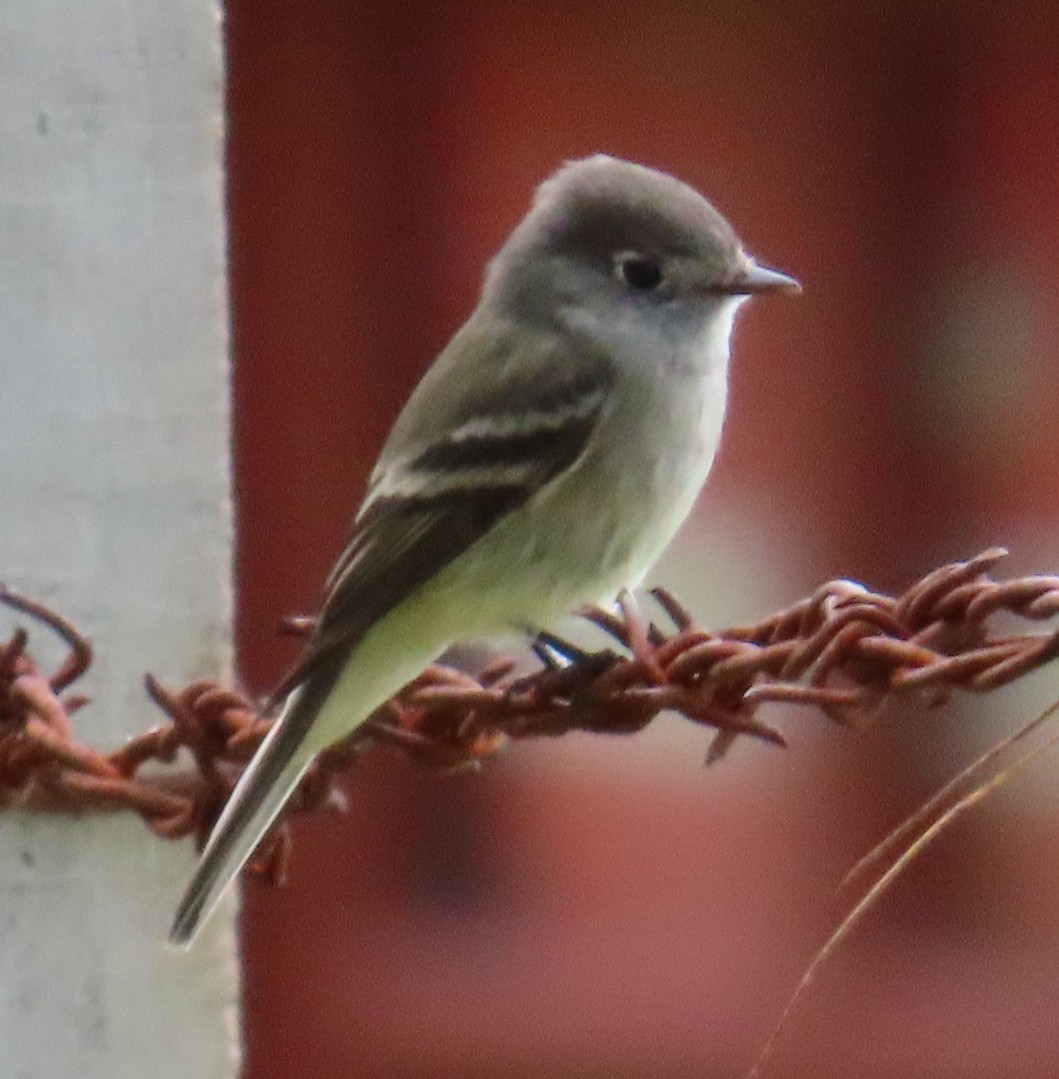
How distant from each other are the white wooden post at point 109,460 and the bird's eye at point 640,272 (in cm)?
68

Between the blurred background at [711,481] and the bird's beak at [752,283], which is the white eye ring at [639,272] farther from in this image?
the blurred background at [711,481]

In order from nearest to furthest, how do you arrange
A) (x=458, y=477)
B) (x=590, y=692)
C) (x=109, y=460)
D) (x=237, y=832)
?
(x=590, y=692) < (x=237, y=832) < (x=109, y=460) < (x=458, y=477)

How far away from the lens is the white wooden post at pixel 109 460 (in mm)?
2131

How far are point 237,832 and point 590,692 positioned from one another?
1.33 ft

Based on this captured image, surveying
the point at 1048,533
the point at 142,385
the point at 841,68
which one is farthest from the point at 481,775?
the point at 142,385

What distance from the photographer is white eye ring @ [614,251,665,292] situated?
108 inches

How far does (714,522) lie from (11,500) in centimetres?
338

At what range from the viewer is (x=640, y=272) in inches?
109

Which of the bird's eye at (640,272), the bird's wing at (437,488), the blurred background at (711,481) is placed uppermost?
the bird's eye at (640,272)

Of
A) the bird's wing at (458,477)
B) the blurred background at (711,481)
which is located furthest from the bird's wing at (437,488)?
the blurred background at (711,481)

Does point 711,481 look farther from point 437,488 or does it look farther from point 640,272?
point 437,488

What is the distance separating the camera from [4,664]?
2.01 metres

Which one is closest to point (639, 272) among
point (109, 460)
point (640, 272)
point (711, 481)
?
point (640, 272)

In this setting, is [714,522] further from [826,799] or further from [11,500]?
[11,500]
